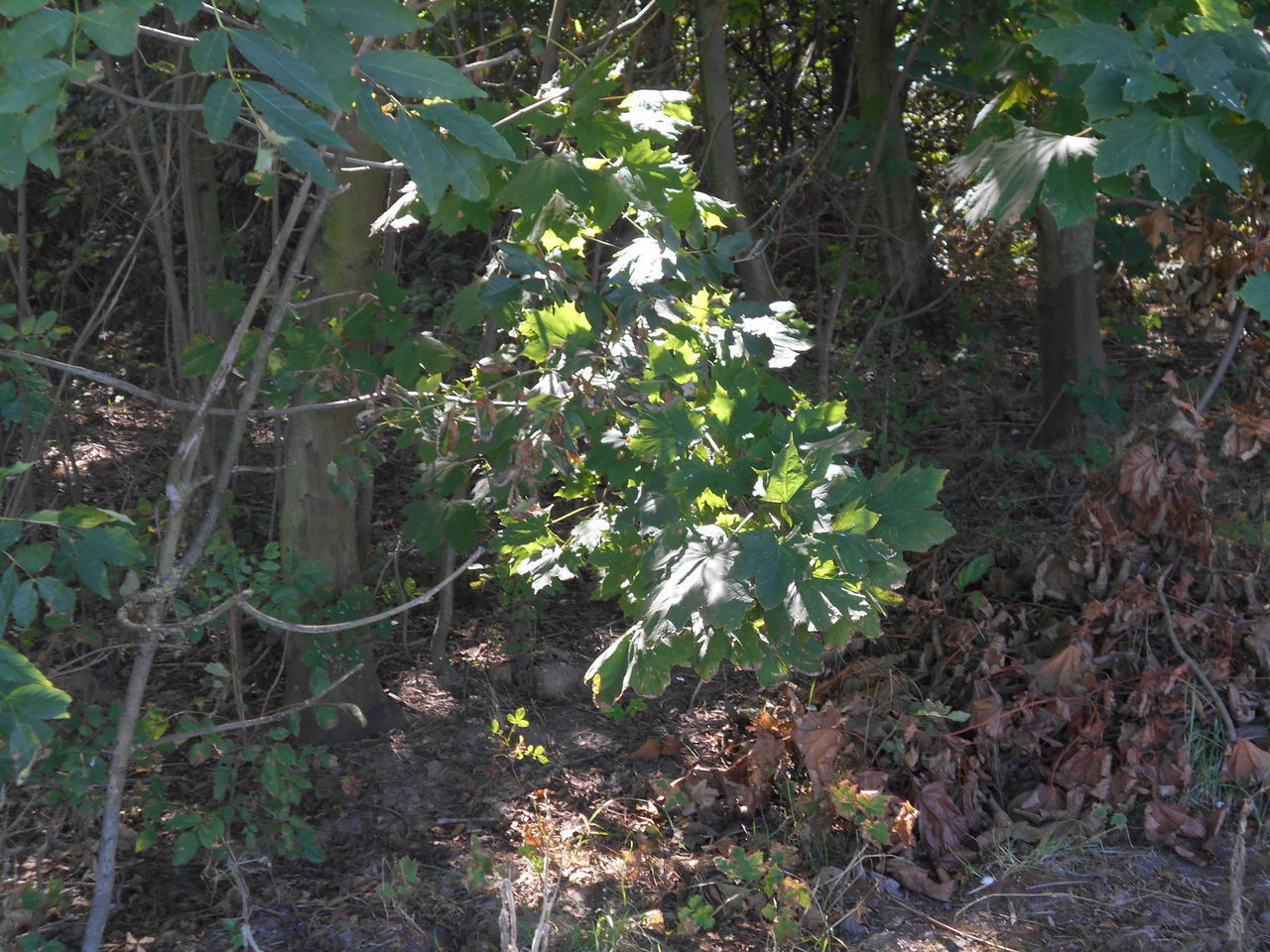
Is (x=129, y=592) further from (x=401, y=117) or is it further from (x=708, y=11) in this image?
(x=708, y=11)

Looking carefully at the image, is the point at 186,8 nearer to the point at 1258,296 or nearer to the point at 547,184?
the point at 547,184

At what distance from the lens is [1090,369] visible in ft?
17.1

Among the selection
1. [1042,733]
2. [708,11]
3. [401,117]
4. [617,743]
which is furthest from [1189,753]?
[708,11]

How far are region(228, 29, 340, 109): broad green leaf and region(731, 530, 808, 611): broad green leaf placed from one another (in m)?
1.06

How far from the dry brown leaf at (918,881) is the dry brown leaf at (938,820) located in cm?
11

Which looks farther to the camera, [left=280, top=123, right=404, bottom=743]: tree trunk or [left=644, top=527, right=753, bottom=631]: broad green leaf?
[left=280, top=123, right=404, bottom=743]: tree trunk

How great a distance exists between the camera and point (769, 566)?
6.45ft

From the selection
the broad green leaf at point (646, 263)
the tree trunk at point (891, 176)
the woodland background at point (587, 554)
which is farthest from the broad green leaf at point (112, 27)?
the tree trunk at point (891, 176)

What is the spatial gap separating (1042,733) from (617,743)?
147 centimetres

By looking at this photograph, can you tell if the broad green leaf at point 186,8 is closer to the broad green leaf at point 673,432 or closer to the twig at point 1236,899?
the broad green leaf at point 673,432

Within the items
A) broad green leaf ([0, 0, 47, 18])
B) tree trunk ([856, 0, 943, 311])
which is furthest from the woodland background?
tree trunk ([856, 0, 943, 311])

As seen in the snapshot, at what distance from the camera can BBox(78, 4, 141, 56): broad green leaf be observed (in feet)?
5.17

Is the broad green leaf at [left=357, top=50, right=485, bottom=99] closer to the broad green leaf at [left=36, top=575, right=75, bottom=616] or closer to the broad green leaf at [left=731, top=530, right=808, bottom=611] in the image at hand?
the broad green leaf at [left=731, top=530, right=808, bottom=611]

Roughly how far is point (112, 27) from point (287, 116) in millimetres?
272
